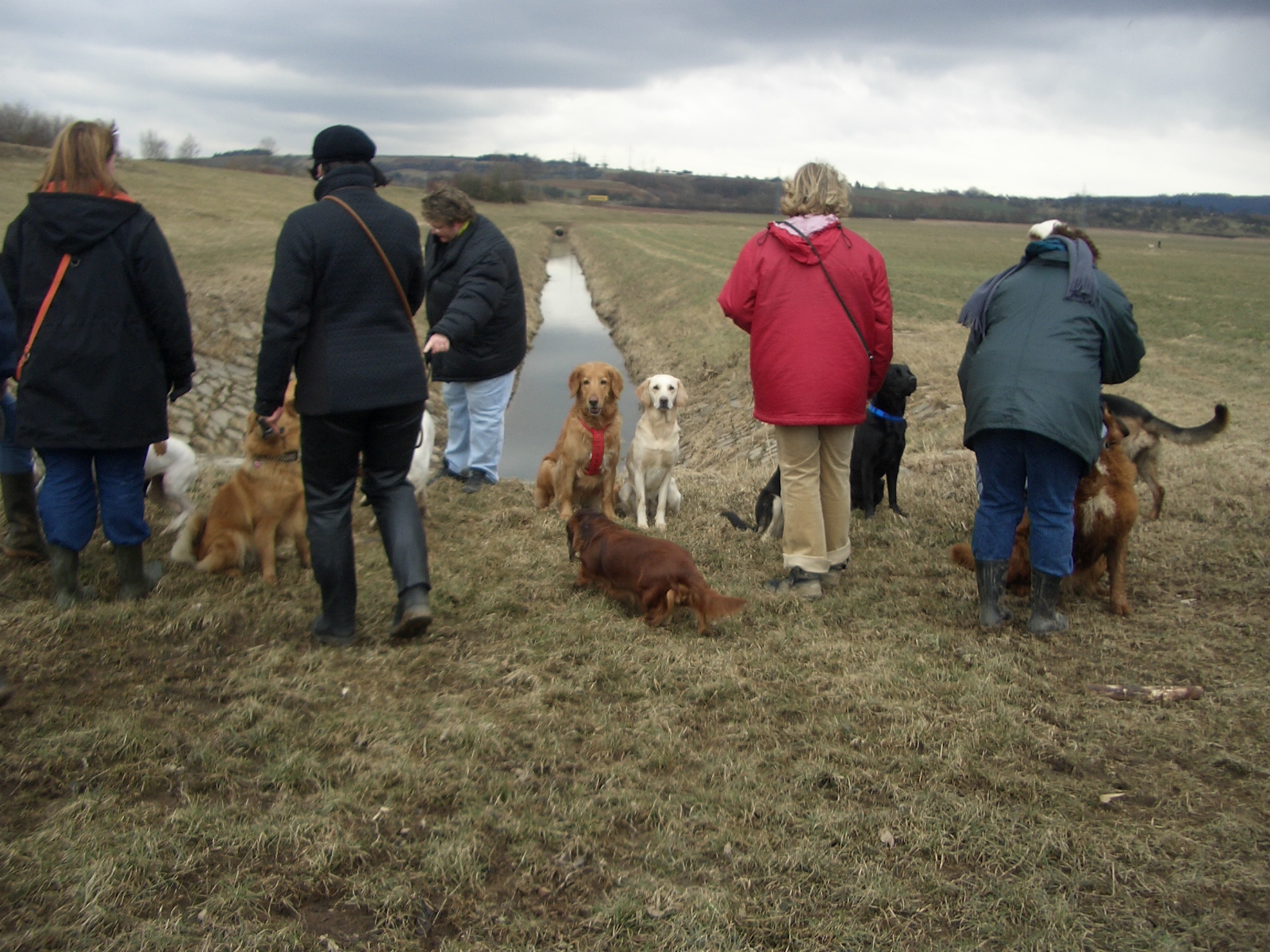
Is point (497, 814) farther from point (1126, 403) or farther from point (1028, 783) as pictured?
point (1126, 403)

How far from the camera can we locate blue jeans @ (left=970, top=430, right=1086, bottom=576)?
4281mm

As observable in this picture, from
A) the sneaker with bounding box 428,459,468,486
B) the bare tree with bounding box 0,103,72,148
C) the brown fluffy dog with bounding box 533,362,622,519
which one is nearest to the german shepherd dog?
the brown fluffy dog with bounding box 533,362,622,519

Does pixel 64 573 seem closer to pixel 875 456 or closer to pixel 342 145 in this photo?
pixel 342 145

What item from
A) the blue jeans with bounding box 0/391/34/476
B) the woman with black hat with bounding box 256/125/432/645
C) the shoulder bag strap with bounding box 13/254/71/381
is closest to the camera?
the woman with black hat with bounding box 256/125/432/645

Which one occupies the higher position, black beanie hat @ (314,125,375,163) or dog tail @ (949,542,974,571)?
black beanie hat @ (314,125,375,163)

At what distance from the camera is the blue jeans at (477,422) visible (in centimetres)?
713

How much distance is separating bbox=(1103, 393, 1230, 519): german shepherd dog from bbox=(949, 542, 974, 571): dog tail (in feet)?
3.33

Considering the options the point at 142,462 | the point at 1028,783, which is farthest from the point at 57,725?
the point at 1028,783

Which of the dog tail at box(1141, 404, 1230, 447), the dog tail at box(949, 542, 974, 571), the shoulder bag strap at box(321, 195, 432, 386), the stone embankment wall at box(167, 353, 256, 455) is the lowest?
the stone embankment wall at box(167, 353, 256, 455)

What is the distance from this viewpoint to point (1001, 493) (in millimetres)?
4488

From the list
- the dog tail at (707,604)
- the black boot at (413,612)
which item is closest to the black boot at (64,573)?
the black boot at (413,612)

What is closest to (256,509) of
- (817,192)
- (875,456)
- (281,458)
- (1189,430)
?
(281,458)

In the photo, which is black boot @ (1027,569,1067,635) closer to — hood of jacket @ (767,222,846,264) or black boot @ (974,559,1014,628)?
black boot @ (974,559,1014,628)

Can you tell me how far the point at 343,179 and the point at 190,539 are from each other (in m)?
2.34
